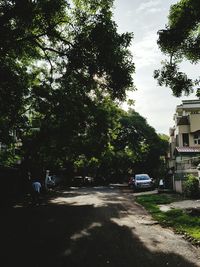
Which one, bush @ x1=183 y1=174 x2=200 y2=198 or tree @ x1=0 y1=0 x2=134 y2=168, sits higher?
tree @ x1=0 y1=0 x2=134 y2=168

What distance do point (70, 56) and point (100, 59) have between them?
1.98 meters

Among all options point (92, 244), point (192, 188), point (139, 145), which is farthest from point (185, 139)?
point (92, 244)

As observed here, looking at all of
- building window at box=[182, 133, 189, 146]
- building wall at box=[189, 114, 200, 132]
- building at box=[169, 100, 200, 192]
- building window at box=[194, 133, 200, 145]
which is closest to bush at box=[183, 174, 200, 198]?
building at box=[169, 100, 200, 192]

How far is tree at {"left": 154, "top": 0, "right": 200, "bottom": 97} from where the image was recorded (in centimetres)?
1603

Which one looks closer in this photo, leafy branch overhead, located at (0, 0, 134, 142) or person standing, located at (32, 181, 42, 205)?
leafy branch overhead, located at (0, 0, 134, 142)

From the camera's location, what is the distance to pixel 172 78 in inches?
697

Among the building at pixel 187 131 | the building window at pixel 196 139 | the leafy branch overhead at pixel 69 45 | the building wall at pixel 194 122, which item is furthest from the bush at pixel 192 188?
the building window at pixel 196 139

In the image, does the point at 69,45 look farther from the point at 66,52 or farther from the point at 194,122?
the point at 194,122

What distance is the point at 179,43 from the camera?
16.8 meters

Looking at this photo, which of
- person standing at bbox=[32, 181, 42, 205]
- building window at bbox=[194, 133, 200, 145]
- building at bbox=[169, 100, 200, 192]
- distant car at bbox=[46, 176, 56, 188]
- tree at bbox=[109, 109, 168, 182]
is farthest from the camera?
tree at bbox=[109, 109, 168, 182]

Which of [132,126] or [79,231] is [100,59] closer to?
[79,231]

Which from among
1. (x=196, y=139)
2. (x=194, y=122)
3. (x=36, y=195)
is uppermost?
(x=194, y=122)

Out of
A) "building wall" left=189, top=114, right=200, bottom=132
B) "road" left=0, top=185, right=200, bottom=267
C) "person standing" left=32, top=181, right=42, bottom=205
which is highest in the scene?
"building wall" left=189, top=114, right=200, bottom=132

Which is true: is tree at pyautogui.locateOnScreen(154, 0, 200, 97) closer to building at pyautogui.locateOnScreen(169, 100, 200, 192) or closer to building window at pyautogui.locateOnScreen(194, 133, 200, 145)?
building at pyautogui.locateOnScreen(169, 100, 200, 192)
